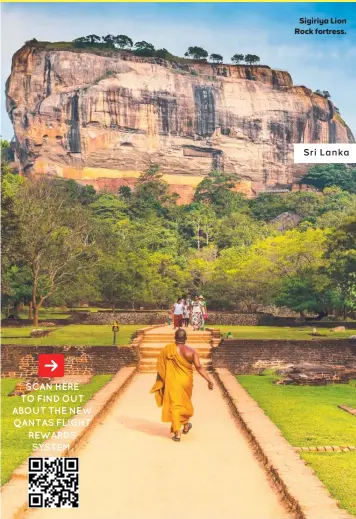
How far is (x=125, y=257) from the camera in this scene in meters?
33.5

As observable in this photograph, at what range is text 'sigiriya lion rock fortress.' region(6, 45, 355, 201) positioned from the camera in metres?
90.1

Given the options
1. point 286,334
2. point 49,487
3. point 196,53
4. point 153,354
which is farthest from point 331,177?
point 49,487

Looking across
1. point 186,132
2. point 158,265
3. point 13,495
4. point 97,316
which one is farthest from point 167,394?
point 186,132

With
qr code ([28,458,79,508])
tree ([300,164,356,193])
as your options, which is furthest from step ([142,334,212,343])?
tree ([300,164,356,193])

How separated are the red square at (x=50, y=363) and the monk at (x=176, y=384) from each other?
4831 millimetres

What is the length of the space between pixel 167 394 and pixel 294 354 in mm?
8730

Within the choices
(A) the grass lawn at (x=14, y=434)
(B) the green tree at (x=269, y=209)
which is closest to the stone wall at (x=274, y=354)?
(A) the grass lawn at (x=14, y=434)

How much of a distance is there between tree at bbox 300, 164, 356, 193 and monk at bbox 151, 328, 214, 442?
70.4 metres

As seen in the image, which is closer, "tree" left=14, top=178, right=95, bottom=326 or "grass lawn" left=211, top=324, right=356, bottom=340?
"grass lawn" left=211, top=324, right=356, bottom=340

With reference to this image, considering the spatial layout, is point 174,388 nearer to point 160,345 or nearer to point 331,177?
point 160,345

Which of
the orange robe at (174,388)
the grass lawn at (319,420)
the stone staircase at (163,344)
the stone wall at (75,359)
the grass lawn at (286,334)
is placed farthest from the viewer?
the grass lawn at (286,334)

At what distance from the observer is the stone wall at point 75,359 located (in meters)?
14.9

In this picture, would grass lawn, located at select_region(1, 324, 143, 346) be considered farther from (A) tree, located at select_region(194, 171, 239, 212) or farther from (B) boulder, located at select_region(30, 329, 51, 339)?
(A) tree, located at select_region(194, 171, 239, 212)

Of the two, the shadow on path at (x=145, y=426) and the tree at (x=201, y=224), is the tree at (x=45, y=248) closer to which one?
the shadow on path at (x=145, y=426)
